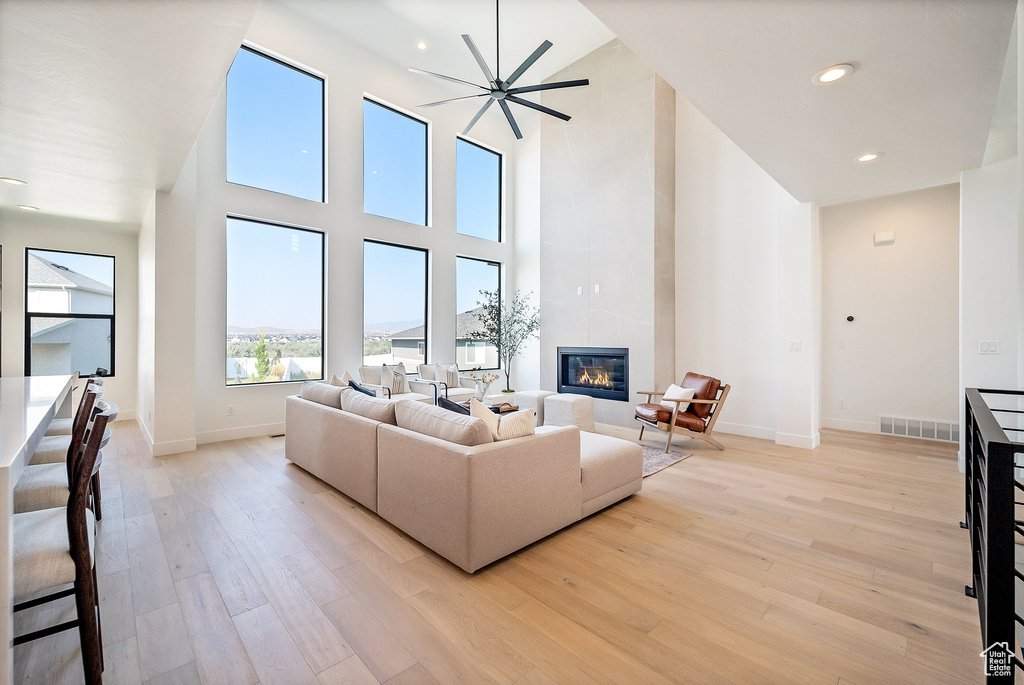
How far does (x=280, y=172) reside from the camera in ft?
18.2

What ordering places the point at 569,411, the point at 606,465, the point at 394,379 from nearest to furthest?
1. the point at 606,465
2. the point at 569,411
3. the point at 394,379

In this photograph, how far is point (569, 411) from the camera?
489 cm

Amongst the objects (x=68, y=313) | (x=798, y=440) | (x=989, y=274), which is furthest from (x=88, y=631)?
(x=989, y=274)

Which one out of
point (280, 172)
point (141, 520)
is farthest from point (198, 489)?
point (280, 172)

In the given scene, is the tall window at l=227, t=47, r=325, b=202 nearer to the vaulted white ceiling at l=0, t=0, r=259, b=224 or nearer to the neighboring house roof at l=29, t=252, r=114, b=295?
the vaulted white ceiling at l=0, t=0, r=259, b=224

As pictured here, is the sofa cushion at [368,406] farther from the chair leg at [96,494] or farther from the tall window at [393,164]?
the tall window at [393,164]

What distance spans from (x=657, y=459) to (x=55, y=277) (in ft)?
24.0

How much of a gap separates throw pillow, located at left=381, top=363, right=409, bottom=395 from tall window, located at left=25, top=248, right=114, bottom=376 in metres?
3.15

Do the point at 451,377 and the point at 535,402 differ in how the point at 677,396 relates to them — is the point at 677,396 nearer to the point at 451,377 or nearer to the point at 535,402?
the point at 535,402

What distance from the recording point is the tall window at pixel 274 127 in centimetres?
521

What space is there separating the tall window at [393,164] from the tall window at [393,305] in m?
0.62

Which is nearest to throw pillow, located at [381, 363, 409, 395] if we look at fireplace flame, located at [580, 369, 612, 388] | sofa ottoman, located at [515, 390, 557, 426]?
sofa ottoman, located at [515, 390, 557, 426]

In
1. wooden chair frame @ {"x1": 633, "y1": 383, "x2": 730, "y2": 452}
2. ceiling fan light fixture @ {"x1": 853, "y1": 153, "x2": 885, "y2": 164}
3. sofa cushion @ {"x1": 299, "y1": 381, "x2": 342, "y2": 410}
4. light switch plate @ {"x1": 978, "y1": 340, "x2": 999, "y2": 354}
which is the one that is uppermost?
ceiling fan light fixture @ {"x1": 853, "y1": 153, "x2": 885, "y2": 164}

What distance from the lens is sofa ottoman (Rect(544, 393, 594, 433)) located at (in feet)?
16.1
